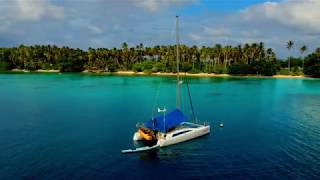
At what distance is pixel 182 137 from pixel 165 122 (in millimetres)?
2706

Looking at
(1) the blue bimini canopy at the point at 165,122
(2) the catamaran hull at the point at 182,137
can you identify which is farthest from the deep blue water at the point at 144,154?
(1) the blue bimini canopy at the point at 165,122

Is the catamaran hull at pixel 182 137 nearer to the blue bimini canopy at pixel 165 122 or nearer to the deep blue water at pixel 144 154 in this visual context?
the deep blue water at pixel 144 154

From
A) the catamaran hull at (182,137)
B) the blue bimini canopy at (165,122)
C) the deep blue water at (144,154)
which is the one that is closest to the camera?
the deep blue water at (144,154)

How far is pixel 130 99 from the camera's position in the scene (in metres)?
86.7

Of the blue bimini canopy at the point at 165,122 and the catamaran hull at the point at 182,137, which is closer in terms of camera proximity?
the catamaran hull at the point at 182,137

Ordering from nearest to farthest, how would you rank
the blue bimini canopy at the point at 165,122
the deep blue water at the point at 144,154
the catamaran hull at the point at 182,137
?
the deep blue water at the point at 144,154, the catamaran hull at the point at 182,137, the blue bimini canopy at the point at 165,122

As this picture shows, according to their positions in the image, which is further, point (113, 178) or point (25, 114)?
point (25, 114)

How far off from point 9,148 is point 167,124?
58.8 ft

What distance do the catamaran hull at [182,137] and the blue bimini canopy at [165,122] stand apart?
1.63 metres

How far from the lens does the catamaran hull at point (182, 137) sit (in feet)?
143

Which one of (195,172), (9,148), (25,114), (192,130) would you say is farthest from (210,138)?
(25,114)

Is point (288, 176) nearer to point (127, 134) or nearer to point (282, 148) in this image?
point (282, 148)

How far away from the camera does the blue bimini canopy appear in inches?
1808

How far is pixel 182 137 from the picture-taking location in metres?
45.8
